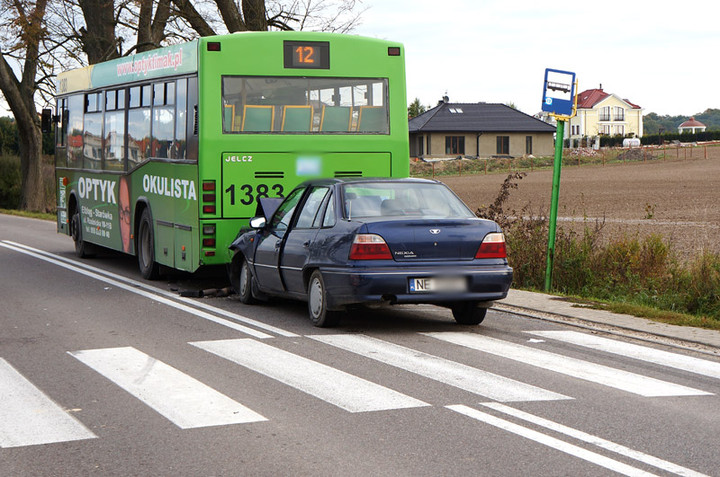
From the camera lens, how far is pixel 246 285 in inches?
489

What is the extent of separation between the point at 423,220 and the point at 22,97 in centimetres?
3420

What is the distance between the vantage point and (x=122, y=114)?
53.4 feet

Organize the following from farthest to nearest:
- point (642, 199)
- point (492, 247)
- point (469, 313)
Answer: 1. point (642, 199)
2. point (469, 313)
3. point (492, 247)

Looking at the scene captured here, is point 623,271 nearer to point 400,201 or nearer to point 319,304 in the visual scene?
point 400,201

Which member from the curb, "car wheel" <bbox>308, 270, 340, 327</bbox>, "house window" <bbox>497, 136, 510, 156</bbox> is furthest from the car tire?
"house window" <bbox>497, 136, 510, 156</bbox>

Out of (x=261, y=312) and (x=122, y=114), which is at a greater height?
(x=122, y=114)

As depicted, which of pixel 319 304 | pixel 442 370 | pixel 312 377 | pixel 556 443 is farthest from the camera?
pixel 319 304

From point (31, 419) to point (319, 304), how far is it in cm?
427

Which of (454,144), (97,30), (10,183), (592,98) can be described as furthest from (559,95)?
(592,98)

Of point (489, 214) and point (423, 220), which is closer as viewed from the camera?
point (423, 220)

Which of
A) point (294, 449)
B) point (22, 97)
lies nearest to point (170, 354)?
point (294, 449)

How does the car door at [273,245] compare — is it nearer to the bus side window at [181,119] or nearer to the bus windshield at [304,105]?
the bus windshield at [304,105]

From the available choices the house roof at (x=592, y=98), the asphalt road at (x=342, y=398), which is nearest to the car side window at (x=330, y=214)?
the asphalt road at (x=342, y=398)

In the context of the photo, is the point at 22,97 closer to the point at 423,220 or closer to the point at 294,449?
the point at 423,220
